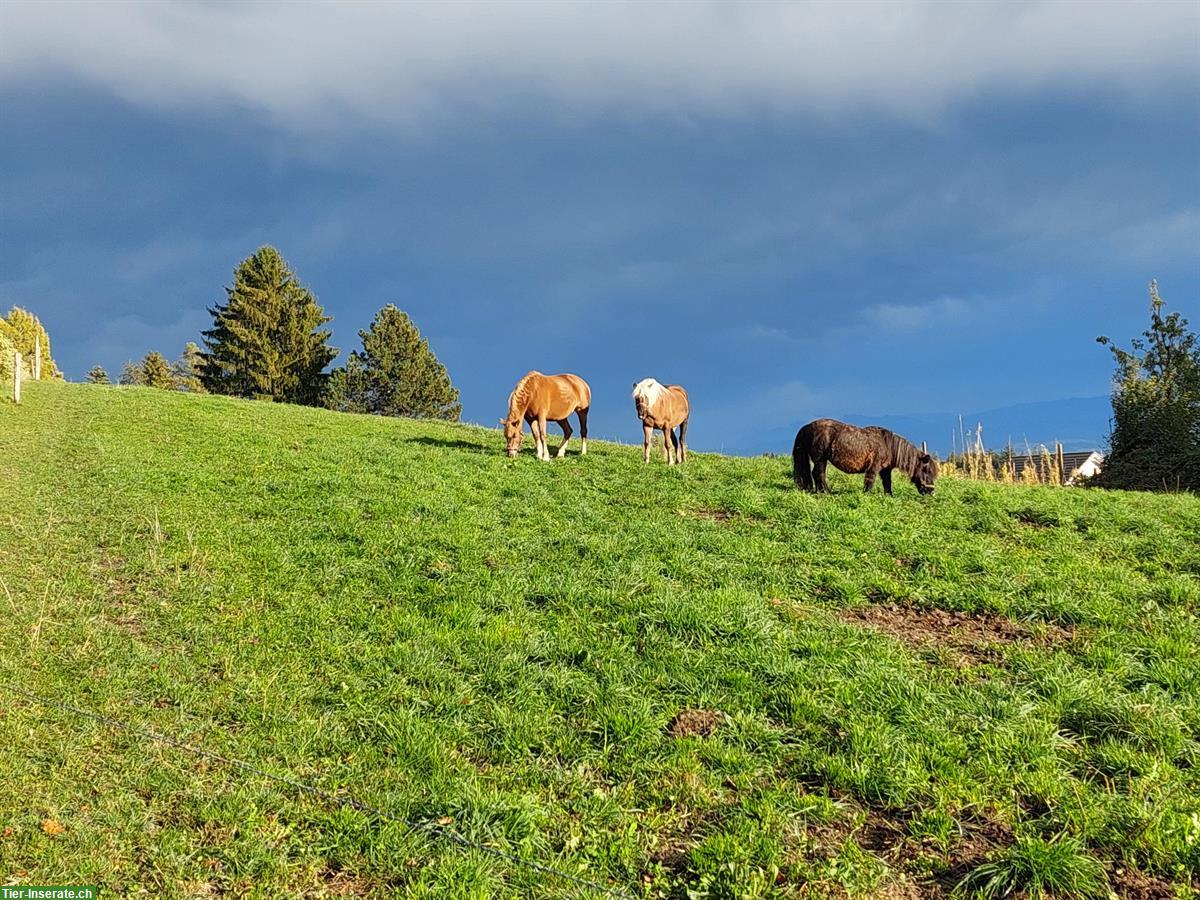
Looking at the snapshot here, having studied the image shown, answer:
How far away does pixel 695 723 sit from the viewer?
18.3ft

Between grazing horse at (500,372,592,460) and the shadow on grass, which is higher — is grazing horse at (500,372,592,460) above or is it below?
above

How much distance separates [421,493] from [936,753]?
10014mm

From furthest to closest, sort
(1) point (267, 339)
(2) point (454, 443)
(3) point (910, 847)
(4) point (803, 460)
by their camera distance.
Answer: (1) point (267, 339), (2) point (454, 443), (4) point (803, 460), (3) point (910, 847)

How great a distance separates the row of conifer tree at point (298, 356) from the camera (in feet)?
174

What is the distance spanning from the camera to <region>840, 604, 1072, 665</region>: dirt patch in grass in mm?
6887

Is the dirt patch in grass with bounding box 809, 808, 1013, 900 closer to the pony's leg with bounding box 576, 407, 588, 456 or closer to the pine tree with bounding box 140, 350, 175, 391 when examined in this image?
the pony's leg with bounding box 576, 407, 588, 456

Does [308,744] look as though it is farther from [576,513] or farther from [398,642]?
[576,513]

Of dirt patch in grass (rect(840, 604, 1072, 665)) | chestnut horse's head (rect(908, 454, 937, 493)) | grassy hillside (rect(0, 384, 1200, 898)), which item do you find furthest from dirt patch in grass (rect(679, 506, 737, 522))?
chestnut horse's head (rect(908, 454, 937, 493))

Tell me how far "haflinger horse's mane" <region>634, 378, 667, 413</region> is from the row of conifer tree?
39.5 m

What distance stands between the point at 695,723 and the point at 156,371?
7688 cm

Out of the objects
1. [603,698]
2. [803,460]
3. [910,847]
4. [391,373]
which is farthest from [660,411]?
[391,373]

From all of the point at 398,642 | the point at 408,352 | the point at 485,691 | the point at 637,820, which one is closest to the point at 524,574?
the point at 398,642

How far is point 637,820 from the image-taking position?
4484mm

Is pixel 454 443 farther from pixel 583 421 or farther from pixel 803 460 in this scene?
pixel 803 460
